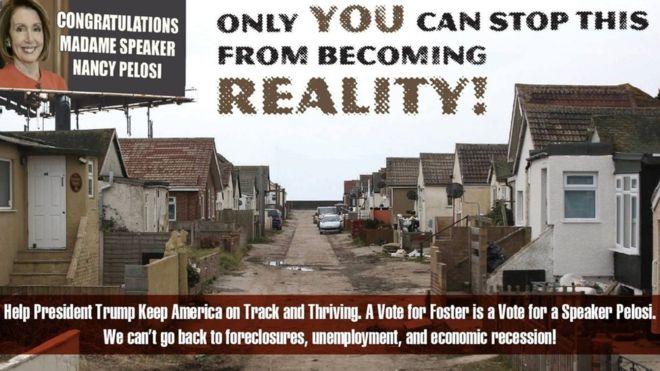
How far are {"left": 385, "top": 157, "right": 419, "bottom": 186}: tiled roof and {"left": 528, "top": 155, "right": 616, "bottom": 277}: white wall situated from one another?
41.3 metres

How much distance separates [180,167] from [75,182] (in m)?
23.1

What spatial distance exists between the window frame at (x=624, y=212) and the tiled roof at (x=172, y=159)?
28183mm

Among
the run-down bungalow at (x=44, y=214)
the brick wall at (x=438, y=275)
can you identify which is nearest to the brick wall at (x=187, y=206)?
the run-down bungalow at (x=44, y=214)

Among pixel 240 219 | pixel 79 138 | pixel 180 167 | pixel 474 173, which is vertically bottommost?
pixel 240 219

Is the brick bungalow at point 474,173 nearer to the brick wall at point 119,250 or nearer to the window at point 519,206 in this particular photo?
the window at point 519,206

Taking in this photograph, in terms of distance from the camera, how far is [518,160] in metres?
25.9

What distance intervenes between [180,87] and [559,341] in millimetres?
35860

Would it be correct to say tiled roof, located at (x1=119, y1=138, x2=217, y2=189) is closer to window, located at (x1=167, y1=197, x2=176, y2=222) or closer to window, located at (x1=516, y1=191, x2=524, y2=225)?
window, located at (x1=167, y1=197, x2=176, y2=222)

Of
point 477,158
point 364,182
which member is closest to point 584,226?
point 477,158

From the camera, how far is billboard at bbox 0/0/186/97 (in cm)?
3731

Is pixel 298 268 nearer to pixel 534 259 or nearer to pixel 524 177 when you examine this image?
pixel 524 177

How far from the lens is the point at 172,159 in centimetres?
4338

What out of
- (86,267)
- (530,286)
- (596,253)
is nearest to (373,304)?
(530,286)

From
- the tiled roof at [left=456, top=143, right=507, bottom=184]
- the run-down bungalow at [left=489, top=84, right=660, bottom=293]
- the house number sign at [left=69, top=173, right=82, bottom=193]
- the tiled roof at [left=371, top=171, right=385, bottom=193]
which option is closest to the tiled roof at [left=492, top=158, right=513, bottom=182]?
the tiled roof at [left=456, top=143, right=507, bottom=184]
